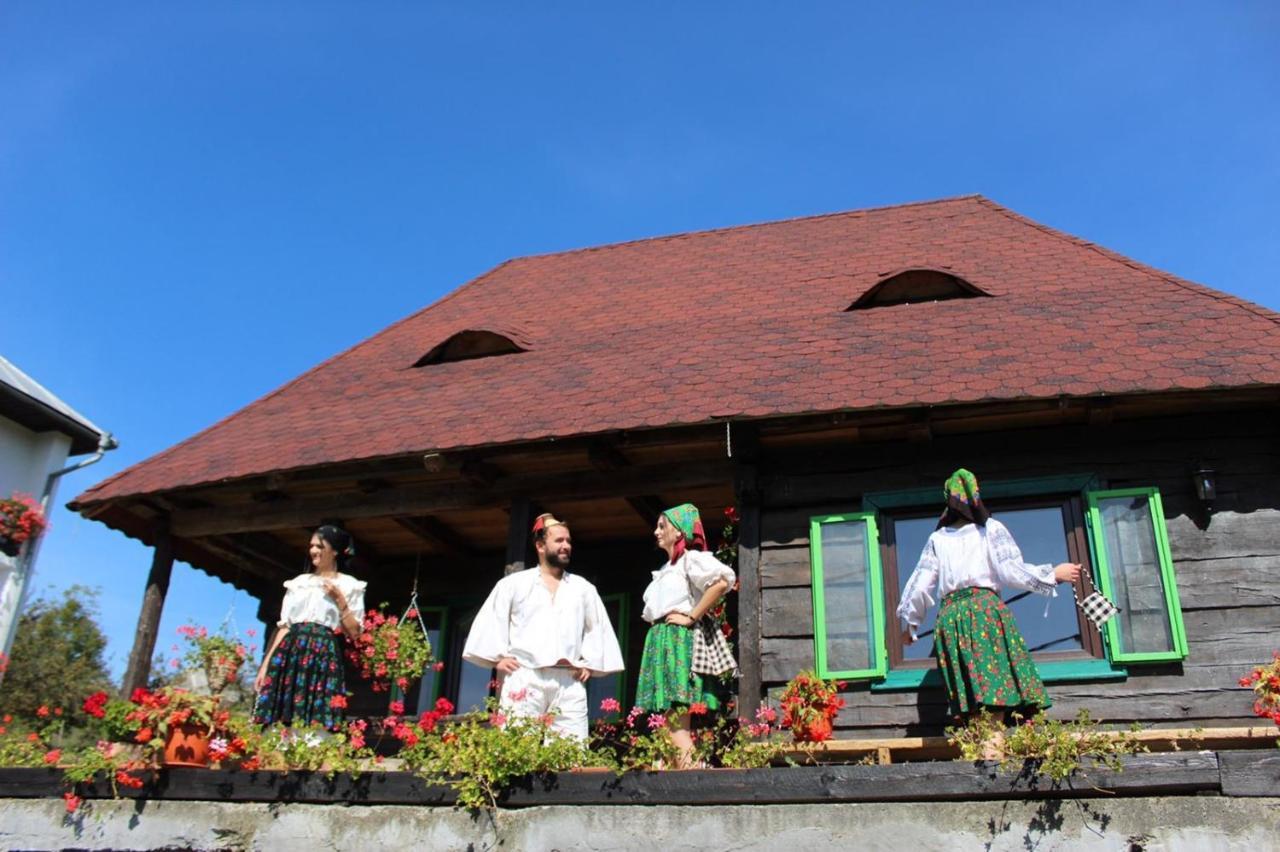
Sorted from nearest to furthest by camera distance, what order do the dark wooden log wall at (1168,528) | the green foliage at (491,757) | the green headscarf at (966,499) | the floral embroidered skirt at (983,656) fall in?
the green foliage at (491,757) < the floral embroidered skirt at (983,656) < the green headscarf at (966,499) < the dark wooden log wall at (1168,528)

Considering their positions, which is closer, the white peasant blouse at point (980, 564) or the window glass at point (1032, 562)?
the white peasant blouse at point (980, 564)

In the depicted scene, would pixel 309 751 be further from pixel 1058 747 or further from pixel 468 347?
pixel 468 347

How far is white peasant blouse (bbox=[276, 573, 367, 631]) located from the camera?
7.94 m

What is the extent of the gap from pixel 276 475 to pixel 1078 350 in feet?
19.8

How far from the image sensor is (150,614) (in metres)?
9.62

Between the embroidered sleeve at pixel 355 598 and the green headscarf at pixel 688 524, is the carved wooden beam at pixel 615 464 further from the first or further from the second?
the embroidered sleeve at pixel 355 598

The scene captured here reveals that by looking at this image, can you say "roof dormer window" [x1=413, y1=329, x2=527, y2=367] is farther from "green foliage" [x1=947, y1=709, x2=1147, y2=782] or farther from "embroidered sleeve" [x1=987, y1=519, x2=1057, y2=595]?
"green foliage" [x1=947, y1=709, x2=1147, y2=782]

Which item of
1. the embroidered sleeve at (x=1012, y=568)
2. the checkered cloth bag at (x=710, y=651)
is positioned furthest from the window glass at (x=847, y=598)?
the embroidered sleeve at (x=1012, y=568)

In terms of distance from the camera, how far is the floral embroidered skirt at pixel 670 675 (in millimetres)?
6824

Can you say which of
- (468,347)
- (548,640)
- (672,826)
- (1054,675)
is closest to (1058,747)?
(672,826)

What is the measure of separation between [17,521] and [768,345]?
369 inches

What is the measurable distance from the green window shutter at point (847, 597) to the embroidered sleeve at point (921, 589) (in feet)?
2.73

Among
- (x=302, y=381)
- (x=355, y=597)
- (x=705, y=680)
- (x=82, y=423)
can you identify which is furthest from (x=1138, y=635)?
(x=82, y=423)

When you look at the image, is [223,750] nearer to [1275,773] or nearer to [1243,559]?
[1275,773]
